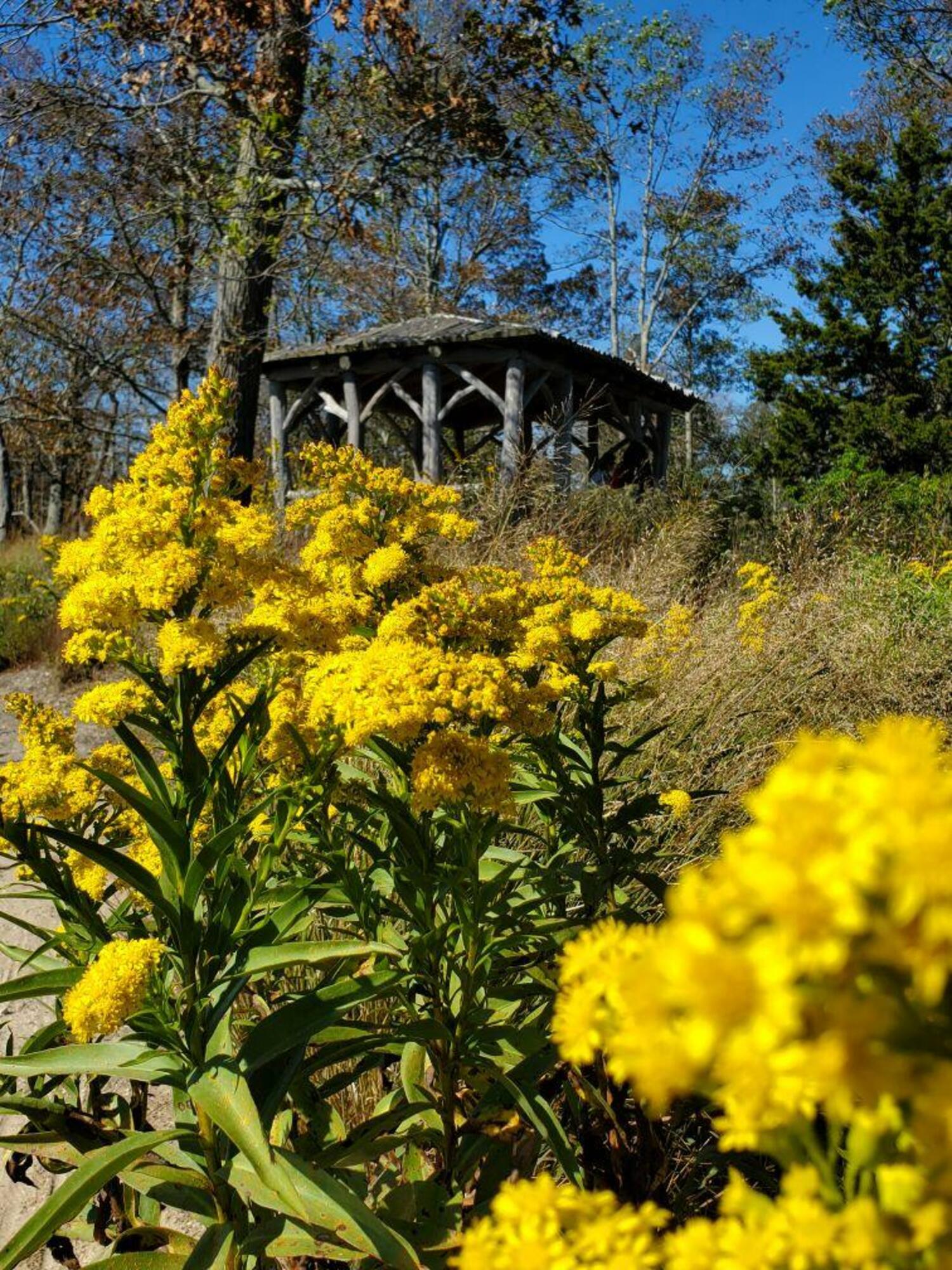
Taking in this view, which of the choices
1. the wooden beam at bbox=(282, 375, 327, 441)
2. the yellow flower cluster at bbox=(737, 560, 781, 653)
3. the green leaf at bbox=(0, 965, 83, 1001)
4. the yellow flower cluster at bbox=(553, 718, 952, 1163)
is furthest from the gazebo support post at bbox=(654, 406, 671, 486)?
the yellow flower cluster at bbox=(553, 718, 952, 1163)

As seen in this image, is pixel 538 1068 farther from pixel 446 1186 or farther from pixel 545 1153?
pixel 545 1153

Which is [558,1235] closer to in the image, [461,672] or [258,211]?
[461,672]

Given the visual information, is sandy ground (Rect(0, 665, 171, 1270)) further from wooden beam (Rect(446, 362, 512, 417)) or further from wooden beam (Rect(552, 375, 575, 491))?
wooden beam (Rect(446, 362, 512, 417))

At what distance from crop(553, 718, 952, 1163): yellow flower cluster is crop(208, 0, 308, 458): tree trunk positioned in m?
6.57

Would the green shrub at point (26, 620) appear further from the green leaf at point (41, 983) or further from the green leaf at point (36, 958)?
the green leaf at point (41, 983)

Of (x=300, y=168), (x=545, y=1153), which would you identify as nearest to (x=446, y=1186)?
(x=545, y=1153)

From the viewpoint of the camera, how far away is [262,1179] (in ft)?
4.47

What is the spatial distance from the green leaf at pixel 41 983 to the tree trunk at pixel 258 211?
542 cm

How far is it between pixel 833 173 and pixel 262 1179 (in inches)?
887

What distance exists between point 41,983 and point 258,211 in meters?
6.63

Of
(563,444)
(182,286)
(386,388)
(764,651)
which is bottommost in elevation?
(764,651)

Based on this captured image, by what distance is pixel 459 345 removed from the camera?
1398 centimetres

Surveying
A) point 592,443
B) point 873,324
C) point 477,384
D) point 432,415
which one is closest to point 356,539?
point 477,384

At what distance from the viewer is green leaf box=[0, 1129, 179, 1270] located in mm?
1354
